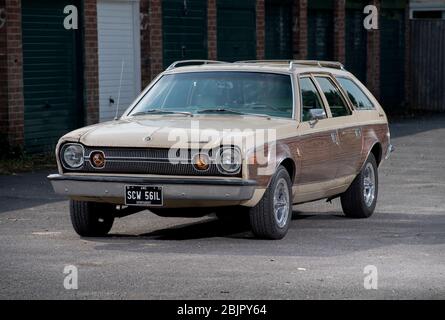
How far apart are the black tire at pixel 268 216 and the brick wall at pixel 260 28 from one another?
15.5m

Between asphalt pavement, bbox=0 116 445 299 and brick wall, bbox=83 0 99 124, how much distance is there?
608 centimetres

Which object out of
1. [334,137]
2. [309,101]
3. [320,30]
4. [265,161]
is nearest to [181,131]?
[265,161]

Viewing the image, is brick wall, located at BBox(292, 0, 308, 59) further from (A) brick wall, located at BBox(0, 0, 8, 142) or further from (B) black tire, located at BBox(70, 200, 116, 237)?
(B) black tire, located at BBox(70, 200, 116, 237)

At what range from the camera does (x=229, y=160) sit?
413 inches

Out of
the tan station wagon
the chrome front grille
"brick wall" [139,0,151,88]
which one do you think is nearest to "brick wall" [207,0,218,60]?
"brick wall" [139,0,151,88]

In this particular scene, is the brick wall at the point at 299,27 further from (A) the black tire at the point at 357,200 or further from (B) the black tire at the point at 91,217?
(B) the black tire at the point at 91,217

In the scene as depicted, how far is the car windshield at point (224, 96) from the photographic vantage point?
1182 centimetres

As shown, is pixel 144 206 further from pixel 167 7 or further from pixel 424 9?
pixel 424 9

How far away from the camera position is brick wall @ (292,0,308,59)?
27891 mm

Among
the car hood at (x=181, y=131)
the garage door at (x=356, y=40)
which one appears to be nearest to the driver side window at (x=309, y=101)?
the car hood at (x=181, y=131)

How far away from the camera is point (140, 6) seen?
73.6ft
